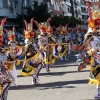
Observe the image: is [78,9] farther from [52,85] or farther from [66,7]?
[52,85]

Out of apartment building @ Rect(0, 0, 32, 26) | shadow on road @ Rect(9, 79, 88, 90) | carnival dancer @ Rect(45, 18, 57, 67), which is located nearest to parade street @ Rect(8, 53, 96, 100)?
shadow on road @ Rect(9, 79, 88, 90)

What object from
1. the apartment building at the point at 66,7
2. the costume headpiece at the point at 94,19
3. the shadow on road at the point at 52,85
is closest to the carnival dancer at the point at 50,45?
the shadow on road at the point at 52,85

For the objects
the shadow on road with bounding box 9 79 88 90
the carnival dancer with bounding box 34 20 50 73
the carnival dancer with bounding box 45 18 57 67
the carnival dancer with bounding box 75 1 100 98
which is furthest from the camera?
the carnival dancer with bounding box 45 18 57 67

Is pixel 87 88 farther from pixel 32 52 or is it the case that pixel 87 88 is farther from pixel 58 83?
pixel 32 52

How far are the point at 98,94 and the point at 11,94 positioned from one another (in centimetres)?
254

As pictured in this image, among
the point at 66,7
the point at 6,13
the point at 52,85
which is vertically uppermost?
the point at 66,7

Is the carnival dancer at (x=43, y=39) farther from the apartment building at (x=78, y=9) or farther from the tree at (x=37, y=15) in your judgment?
the apartment building at (x=78, y=9)

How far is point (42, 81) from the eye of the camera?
11203mm

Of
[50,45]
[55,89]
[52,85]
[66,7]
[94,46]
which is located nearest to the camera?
[94,46]

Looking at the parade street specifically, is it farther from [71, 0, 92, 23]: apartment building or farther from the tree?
[71, 0, 92, 23]: apartment building

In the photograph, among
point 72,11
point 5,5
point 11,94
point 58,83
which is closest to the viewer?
point 11,94

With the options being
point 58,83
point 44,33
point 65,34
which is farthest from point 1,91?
point 65,34

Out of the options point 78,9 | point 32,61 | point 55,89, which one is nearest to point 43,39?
point 32,61

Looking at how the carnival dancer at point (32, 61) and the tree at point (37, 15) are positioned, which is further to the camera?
the tree at point (37, 15)
